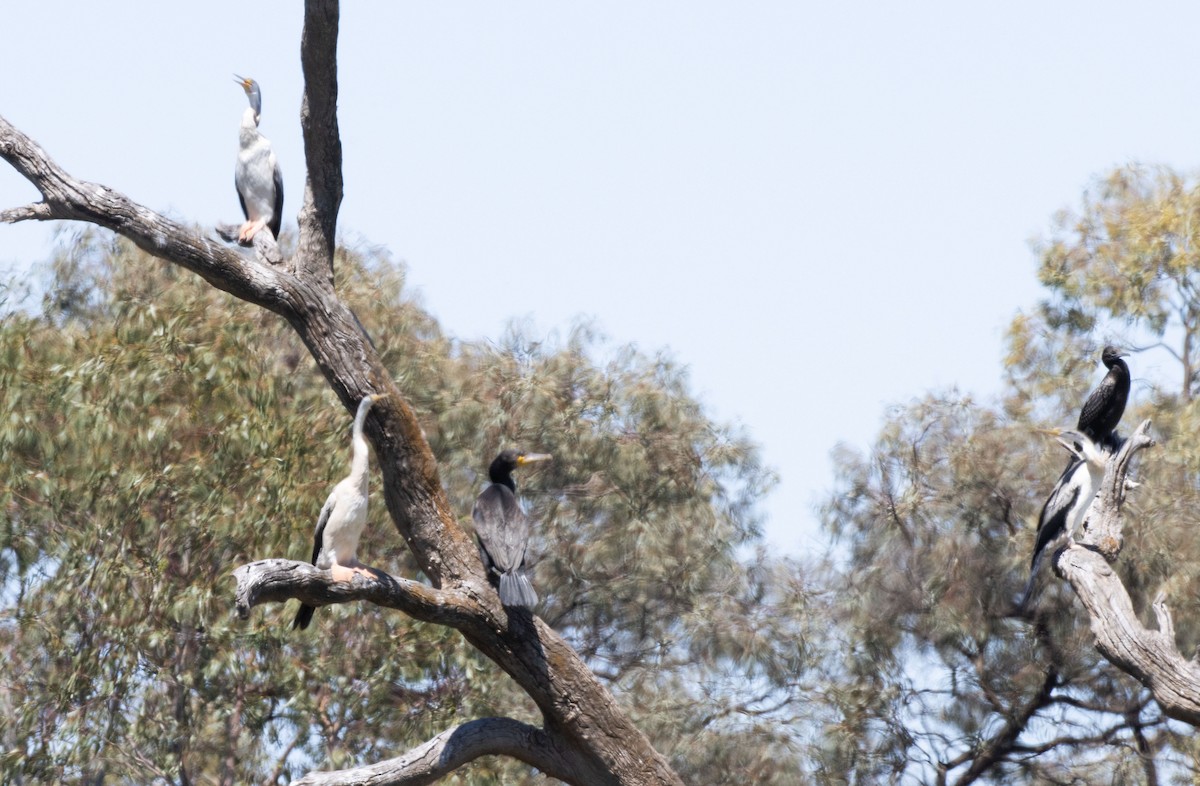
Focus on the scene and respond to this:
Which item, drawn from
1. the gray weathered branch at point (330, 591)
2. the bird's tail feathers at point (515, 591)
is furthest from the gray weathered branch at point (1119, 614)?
the gray weathered branch at point (330, 591)

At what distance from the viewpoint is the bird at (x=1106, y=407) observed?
730 cm

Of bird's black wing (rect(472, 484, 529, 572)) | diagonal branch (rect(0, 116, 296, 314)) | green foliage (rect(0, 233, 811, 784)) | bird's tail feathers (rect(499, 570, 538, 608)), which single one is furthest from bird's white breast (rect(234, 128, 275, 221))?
bird's tail feathers (rect(499, 570, 538, 608))

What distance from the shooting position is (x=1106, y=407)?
730 centimetres

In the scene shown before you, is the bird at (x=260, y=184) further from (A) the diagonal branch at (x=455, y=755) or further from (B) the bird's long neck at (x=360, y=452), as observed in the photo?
(A) the diagonal branch at (x=455, y=755)

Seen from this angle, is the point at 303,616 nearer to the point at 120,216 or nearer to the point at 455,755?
the point at 455,755

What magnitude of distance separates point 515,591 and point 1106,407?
2980 mm

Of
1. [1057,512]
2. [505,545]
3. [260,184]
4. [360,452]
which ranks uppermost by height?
[260,184]

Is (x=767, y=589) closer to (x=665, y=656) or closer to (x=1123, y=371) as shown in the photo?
(x=665, y=656)

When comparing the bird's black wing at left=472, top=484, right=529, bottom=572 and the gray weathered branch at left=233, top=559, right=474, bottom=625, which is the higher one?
the bird's black wing at left=472, top=484, right=529, bottom=572

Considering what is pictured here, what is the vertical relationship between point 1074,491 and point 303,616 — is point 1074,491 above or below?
above

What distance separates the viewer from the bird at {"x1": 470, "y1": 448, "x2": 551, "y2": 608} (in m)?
6.05

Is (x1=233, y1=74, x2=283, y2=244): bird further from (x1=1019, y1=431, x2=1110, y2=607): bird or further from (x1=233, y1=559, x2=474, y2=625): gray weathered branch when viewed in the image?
(x1=1019, y1=431, x2=1110, y2=607): bird

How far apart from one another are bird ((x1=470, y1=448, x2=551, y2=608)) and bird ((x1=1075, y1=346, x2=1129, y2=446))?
2.75 metres

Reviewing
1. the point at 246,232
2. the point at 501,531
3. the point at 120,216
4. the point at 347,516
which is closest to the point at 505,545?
the point at 501,531
